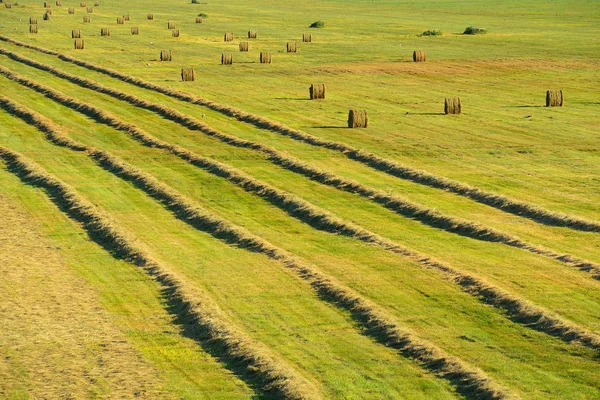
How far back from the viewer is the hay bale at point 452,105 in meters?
54.5

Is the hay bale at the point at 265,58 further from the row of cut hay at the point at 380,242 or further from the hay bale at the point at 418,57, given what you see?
the row of cut hay at the point at 380,242

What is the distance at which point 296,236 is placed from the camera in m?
31.3

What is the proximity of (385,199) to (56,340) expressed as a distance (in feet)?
51.1

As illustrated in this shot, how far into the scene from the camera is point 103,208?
34.6 m

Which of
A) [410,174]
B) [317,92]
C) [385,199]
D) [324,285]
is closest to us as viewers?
[324,285]

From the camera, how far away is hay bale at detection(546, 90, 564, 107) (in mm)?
57281

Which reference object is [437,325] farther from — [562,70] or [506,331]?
[562,70]

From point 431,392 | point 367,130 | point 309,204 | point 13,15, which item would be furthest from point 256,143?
point 13,15

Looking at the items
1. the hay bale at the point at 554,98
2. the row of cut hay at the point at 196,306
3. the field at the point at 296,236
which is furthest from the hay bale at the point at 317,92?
the row of cut hay at the point at 196,306

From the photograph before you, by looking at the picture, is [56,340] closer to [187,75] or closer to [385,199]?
[385,199]

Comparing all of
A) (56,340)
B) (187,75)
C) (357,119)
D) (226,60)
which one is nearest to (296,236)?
(56,340)

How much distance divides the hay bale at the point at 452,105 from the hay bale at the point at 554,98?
510 centimetres

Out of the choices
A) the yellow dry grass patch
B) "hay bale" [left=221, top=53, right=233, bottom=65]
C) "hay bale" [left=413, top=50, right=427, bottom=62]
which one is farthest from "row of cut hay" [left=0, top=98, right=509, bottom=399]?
"hay bale" [left=413, top=50, right=427, bottom=62]

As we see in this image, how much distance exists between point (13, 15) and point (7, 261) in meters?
102
